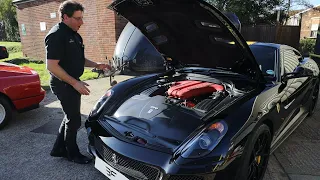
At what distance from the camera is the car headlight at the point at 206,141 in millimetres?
1986

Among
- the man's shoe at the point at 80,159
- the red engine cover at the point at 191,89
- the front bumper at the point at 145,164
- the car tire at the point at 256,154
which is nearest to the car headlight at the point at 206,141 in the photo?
the front bumper at the point at 145,164

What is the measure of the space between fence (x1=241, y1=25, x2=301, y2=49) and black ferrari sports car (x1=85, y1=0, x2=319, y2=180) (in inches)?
390

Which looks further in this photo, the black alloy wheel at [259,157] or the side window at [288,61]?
the side window at [288,61]

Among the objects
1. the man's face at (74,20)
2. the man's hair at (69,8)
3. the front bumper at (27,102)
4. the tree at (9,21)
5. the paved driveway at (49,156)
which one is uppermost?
the tree at (9,21)

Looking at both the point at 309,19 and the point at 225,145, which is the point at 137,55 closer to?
the point at 225,145

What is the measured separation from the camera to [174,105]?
273 centimetres

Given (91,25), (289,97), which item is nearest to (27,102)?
(289,97)

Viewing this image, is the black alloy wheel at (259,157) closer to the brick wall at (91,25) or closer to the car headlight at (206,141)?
the car headlight at (206,141)

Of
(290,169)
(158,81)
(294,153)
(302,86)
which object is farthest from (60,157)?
(302,86)

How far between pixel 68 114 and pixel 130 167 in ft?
3.59

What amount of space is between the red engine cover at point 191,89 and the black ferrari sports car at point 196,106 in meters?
0.01

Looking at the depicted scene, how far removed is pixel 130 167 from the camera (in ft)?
7.04

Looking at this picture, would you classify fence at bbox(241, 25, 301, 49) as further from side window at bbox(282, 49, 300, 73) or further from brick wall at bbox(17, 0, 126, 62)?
side window at bbox(282, 49, 300, 73)

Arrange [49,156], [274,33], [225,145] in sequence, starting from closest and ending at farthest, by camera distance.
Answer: [225,145] < [49,156] < [274,33]
